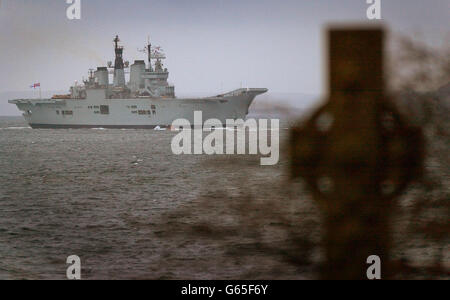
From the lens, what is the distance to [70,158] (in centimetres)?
3812

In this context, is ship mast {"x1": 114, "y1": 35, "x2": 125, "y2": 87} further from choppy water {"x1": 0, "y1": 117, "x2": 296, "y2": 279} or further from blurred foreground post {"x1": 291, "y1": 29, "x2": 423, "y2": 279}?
blurred foreground post {"x1": 291, "y1": 29, "x2": 423, "y2": 279}

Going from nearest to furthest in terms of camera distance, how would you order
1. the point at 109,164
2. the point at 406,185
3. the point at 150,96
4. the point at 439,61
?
the point at 406,185 → the point at 439,61 → the point at 109,164 → the point at 150,96

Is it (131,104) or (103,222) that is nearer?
(103,222)

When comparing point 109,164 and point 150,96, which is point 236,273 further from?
point 150,96

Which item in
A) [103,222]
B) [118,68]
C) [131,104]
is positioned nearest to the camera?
[103,222]

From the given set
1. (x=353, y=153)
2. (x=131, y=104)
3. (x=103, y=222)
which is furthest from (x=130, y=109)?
(x=353, y=153)

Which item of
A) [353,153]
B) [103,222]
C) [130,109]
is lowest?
[103,222]

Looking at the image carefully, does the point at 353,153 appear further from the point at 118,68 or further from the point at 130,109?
the point at 118,68

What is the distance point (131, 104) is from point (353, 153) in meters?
72.7

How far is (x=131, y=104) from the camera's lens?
73250mm

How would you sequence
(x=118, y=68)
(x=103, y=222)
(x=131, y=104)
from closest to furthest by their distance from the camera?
1. (x=103, y=222)
2. (x=131, y=104)
3. (x=118, y=68)
